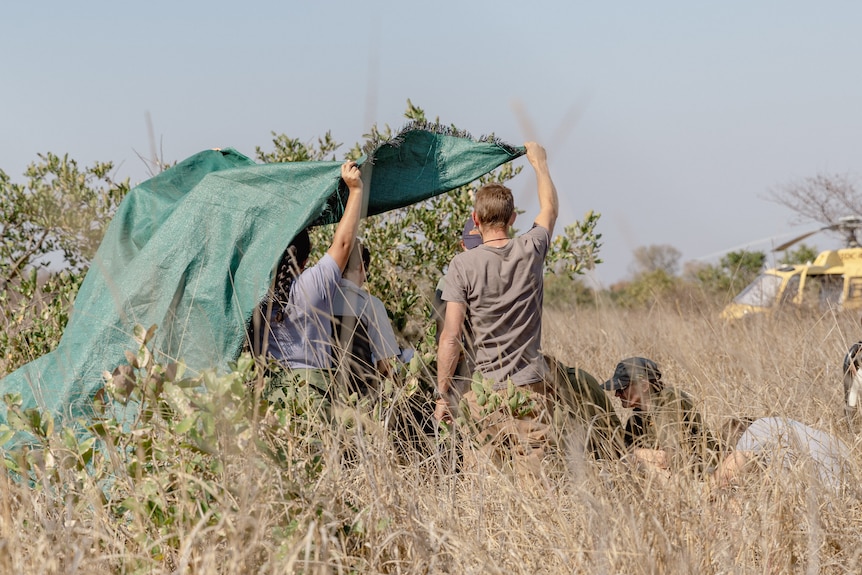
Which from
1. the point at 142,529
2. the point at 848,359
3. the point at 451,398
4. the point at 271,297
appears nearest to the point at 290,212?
the point at 271,297

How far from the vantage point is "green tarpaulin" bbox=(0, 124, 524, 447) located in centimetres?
359

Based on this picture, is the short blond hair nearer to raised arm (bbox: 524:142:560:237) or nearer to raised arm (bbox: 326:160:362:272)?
raised arm (bbox: 524:142:560:237)

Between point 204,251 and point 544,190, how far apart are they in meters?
1.51

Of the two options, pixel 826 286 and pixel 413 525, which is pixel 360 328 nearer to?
pixel 413 525

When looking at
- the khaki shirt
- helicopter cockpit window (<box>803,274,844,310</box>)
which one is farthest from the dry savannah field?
helicopter cockpit window (<box>803,274,844,310</box>)

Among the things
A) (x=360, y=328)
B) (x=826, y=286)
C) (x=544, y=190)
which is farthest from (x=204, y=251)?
(x=826, y=286)

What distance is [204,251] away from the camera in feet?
12.2

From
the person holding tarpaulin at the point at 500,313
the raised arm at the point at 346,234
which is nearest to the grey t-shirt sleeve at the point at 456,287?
the person holding tarpaulin at the point at 500,313

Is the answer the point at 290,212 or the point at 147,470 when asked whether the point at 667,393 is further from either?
the point at 147,470

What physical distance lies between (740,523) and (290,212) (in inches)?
85.2

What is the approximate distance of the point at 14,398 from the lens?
2.85 m

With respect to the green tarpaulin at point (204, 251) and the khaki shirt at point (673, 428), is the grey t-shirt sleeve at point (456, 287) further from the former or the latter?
the khaki shirt at point (673, 428)

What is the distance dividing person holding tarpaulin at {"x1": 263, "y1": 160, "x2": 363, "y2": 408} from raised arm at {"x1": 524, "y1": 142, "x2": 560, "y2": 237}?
814 millimetres

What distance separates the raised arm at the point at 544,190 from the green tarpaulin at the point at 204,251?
0.10 m
